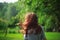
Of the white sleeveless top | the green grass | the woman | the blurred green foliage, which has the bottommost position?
the green grass

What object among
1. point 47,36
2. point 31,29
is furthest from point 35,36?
point 47,36

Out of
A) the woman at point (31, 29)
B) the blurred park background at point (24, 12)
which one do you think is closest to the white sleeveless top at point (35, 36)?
the woman at point (31, 29)

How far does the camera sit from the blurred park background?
7.98 ft

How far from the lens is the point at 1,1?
8.15ft

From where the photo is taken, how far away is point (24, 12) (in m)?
2.40

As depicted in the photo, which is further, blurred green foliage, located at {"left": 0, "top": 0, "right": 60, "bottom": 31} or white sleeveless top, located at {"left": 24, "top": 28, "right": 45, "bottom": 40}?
blurred green foliage, located at {"left": 0, "top": 0, "right": 60, "bottom": 31}

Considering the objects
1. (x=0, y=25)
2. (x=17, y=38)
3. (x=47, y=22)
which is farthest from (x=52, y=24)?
(x=0, y=25)

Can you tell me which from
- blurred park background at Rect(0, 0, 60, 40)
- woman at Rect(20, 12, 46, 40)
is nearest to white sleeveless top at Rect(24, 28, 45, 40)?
woman at Rect(20, 12, 46, 40)

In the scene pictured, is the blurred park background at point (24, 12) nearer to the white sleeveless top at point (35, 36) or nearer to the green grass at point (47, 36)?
the green grass at point (47, 36)

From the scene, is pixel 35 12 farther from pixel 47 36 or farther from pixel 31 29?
pixel 31 29

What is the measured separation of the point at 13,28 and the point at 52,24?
1.81 feet

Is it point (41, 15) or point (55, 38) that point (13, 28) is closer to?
point (41, 15)

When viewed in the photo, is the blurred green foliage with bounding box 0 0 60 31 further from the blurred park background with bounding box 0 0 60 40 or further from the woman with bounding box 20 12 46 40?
the woman with bounding box 20 12 46 40

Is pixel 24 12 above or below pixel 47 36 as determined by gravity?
above
